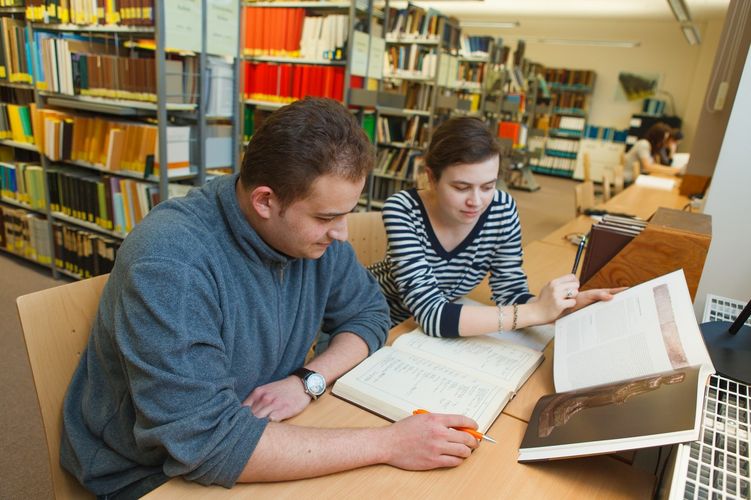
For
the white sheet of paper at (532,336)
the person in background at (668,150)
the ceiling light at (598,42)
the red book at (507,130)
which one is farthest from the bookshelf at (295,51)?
the ceiling light at (598,42)

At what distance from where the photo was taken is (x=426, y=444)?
805 millimetres

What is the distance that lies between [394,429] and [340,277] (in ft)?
1.47

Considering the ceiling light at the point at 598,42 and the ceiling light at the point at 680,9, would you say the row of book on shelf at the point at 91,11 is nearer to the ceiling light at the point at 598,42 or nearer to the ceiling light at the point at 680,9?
the ceiling light at the point at 680,9

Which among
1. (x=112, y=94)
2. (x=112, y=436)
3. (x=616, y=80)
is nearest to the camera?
(x=112, y=436)

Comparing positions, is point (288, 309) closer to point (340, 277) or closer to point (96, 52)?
point (340, 277)

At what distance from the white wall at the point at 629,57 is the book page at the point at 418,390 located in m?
9.01

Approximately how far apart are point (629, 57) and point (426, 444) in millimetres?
10201

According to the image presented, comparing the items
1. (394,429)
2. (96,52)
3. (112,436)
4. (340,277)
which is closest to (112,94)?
(96,52)

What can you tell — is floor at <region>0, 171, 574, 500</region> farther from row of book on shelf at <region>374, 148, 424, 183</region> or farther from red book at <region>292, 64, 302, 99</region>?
row of book on shelf at <region>374, 148, 424, 183</region>

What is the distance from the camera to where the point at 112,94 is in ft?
8.93

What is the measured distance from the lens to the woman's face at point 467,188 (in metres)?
1.39

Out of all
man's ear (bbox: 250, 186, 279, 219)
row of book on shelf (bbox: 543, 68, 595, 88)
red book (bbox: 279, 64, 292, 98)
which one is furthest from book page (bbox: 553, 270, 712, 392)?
row of book on shelf (bbox: 543, 68, 595, 88)

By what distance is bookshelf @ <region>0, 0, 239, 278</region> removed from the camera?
2.59 meters

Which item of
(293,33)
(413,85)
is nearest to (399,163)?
(413,85)
